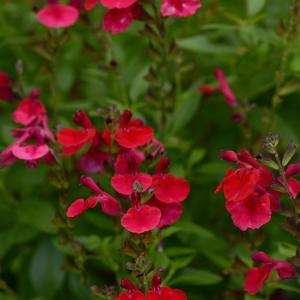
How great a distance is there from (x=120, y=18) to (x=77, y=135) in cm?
28

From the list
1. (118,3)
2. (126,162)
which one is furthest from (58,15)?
(126,162)

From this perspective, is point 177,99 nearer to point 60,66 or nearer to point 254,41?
point 254,41

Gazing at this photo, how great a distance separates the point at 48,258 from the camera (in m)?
1.82

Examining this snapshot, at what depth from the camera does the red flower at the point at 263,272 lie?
132cm

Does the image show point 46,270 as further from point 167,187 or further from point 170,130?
point 167,187

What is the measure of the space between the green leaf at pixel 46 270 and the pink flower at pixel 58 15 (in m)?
0.56

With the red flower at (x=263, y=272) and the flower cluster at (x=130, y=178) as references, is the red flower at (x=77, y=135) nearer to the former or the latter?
the flower cluster at (x=130, y=178)

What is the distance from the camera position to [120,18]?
60.3 inches

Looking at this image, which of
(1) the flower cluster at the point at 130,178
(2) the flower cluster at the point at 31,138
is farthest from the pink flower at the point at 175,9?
(2) the flower cluster at the point at 31,138

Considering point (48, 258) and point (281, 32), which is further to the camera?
point (48, 258)

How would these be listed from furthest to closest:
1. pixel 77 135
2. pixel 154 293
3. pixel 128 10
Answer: pixel 128 10
pixel 77 135
pixel 154 293

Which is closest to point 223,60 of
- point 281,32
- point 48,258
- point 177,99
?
point 177,99

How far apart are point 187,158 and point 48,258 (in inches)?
17.5

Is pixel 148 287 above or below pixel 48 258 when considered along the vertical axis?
above
